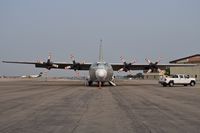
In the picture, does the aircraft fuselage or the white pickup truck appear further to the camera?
the white pickup truck

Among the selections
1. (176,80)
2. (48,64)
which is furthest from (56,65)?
(176,80)

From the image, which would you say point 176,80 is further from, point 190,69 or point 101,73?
point 190,69

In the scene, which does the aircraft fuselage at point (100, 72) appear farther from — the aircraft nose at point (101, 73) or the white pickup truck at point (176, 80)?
the white pickup truck at point (176, 80)

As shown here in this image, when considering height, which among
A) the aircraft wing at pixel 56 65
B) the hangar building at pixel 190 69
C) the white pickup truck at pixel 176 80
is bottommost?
the white pickup truck at pixel 176 80

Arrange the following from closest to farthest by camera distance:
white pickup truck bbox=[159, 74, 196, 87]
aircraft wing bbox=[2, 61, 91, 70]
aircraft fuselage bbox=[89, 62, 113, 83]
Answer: aircraft fuselage bbox=[89, 62, 113, 83] → white pickup truck bbox=[159, 74, 196, 87] → aircraft wing bbox=[2, 61, 91, 70]

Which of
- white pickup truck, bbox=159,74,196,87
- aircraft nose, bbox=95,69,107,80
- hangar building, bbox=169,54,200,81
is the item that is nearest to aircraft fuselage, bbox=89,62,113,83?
aircraft nose, bbox=95,69,107,80

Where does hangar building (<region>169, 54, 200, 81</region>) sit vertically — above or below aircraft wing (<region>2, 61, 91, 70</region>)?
above

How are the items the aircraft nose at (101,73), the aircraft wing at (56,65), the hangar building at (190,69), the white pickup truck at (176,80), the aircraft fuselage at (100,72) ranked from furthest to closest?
1. the hangar building at (190,69)
2. the aircraft wing at (56,65)
3. the white pickup truck at (176,80)
4. the aircraft fuselage at (100,72)
5. the aircraft nose at (101,73)

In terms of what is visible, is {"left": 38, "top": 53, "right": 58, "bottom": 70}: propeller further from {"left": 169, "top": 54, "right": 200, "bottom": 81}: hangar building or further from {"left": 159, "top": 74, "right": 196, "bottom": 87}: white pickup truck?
{"left": 169, "top": 54, "right": 200, "bottom": 81}: hangar building

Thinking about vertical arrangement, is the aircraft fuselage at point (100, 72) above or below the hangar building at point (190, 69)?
below

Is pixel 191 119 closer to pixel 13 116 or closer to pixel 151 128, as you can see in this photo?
pixel 151 128

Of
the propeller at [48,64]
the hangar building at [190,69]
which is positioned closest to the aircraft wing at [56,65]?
the propeller at [48,64]

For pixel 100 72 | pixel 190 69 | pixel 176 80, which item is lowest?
pixel 176 80

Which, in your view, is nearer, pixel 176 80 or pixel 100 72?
pixel 100 72
